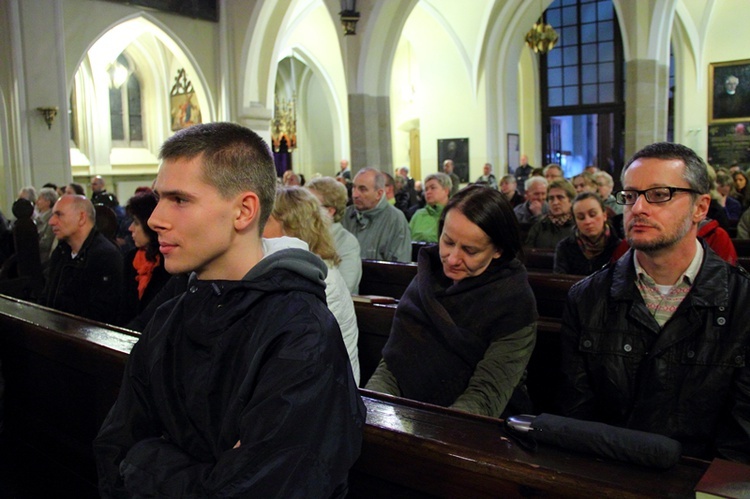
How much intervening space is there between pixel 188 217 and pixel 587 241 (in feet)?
10.5

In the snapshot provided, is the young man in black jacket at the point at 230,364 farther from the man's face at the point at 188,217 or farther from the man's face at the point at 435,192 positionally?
the man's face at the point at 435,192

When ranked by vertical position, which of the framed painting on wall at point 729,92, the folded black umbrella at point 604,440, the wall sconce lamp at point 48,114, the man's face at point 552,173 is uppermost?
the framed painting on wall at point 729,92

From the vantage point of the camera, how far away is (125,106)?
1892 centimetres

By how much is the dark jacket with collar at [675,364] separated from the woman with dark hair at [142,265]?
7.89 feet

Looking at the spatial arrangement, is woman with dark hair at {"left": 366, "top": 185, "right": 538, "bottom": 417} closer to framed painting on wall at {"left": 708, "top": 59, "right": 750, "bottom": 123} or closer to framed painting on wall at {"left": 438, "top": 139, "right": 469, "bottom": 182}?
framed painting on wall at {"left": 438, "top": 139, "right": 469, "bottom": 182}

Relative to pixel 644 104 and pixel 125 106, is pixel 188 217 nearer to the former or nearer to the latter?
pixel 644 104

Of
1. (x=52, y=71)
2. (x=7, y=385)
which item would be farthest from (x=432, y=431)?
(x=52, y=71)

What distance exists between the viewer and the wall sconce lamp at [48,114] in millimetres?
11633

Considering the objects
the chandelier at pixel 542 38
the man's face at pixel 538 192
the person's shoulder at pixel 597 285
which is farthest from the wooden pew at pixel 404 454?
the chandelier at pixel 542 38

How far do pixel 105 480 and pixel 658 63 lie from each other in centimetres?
1032

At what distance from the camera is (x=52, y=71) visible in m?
11.8

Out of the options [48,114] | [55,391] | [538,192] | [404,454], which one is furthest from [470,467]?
[48,114]

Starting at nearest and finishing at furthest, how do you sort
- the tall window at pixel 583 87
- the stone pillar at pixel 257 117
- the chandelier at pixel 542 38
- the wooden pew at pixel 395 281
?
1. the wooden pew at pixel 395 281
2. the chandelier at pixel 542 38
3. the stone pillar at pixel 257 117
4. the tall window at pixel 583 87

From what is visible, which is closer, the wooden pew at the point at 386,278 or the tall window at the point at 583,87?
the wooden pew at the point at 386,278
